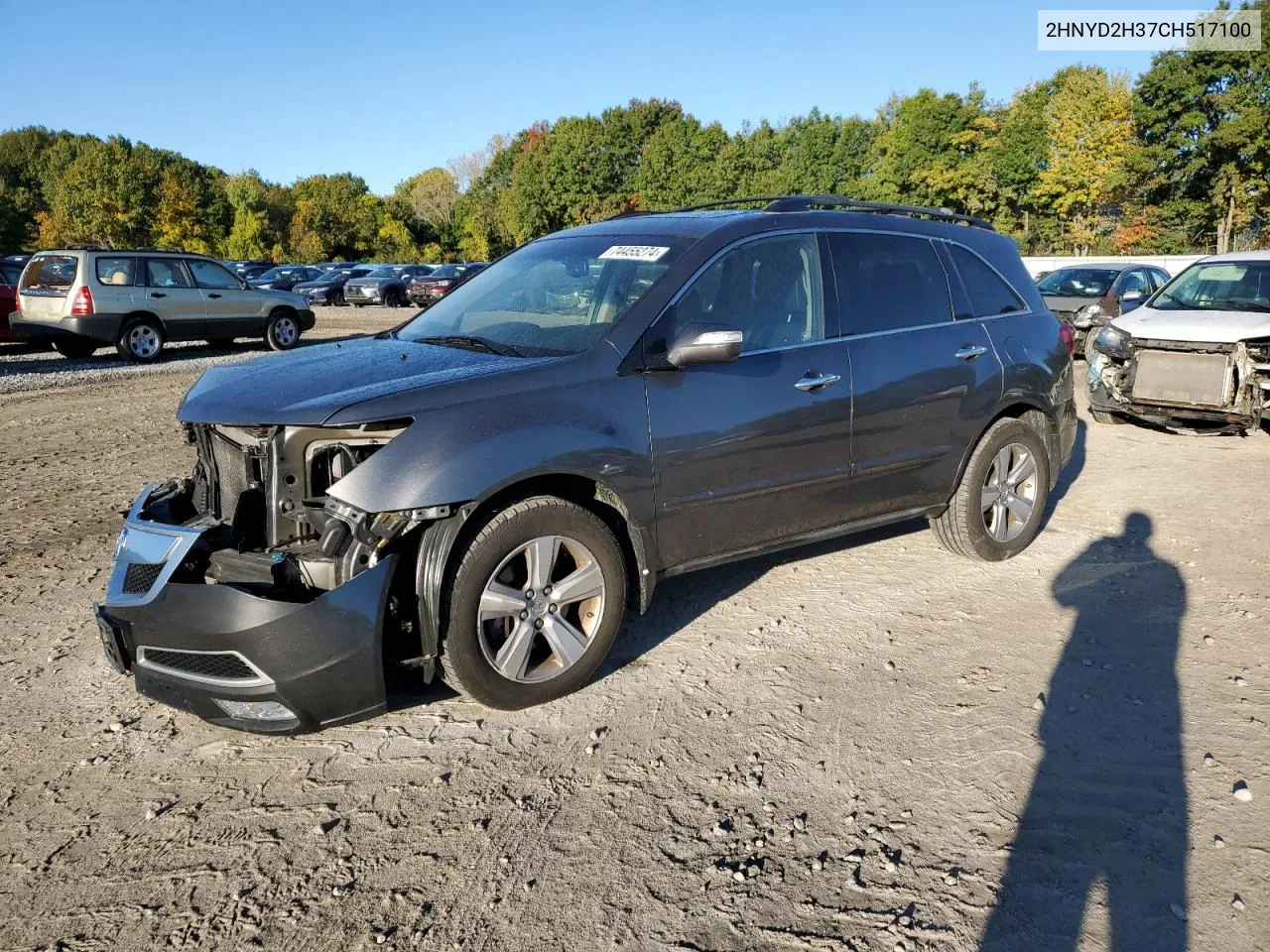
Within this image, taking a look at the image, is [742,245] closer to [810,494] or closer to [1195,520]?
[810,494]

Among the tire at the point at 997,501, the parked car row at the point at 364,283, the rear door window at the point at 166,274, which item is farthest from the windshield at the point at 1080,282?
the parked car row at the point at 364,283

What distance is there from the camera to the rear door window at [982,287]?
5.35 metres

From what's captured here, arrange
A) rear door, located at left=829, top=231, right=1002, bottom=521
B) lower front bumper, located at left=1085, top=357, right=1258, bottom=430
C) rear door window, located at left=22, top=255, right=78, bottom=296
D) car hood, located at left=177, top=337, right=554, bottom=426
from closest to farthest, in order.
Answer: car hood, located at left=177, top=337, right=554, bottom=426, rear door, located at left=829, top=231, right=1002, bottom=521, lower front bumper, located at left=1085, top=357, right=1258, bottom=430, rear door window, located at left=22, top=255, right=78, bottom=296

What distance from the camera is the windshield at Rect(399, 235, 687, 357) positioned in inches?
160

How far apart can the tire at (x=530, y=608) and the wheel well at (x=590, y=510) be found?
5 cm

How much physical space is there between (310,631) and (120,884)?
866 millimetres

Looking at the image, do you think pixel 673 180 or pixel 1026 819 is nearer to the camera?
pixel 1026 819

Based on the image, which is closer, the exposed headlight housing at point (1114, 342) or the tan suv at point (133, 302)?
the exposed headlight housing at point (1114, 342)

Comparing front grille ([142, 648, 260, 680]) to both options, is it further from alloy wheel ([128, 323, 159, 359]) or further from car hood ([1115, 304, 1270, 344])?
alloy wheel ([128, 323, 159, 359])

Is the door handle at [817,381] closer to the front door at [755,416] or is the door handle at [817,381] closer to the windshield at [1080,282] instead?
the front door at [755,416]

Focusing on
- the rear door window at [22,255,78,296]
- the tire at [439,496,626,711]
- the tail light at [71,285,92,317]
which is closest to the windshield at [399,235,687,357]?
the tire at [439,496,626,711]

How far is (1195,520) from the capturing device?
6.30m

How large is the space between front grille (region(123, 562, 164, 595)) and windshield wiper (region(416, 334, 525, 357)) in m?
1.49

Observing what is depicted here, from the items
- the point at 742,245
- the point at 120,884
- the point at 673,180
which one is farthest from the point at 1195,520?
the point at 673,180
